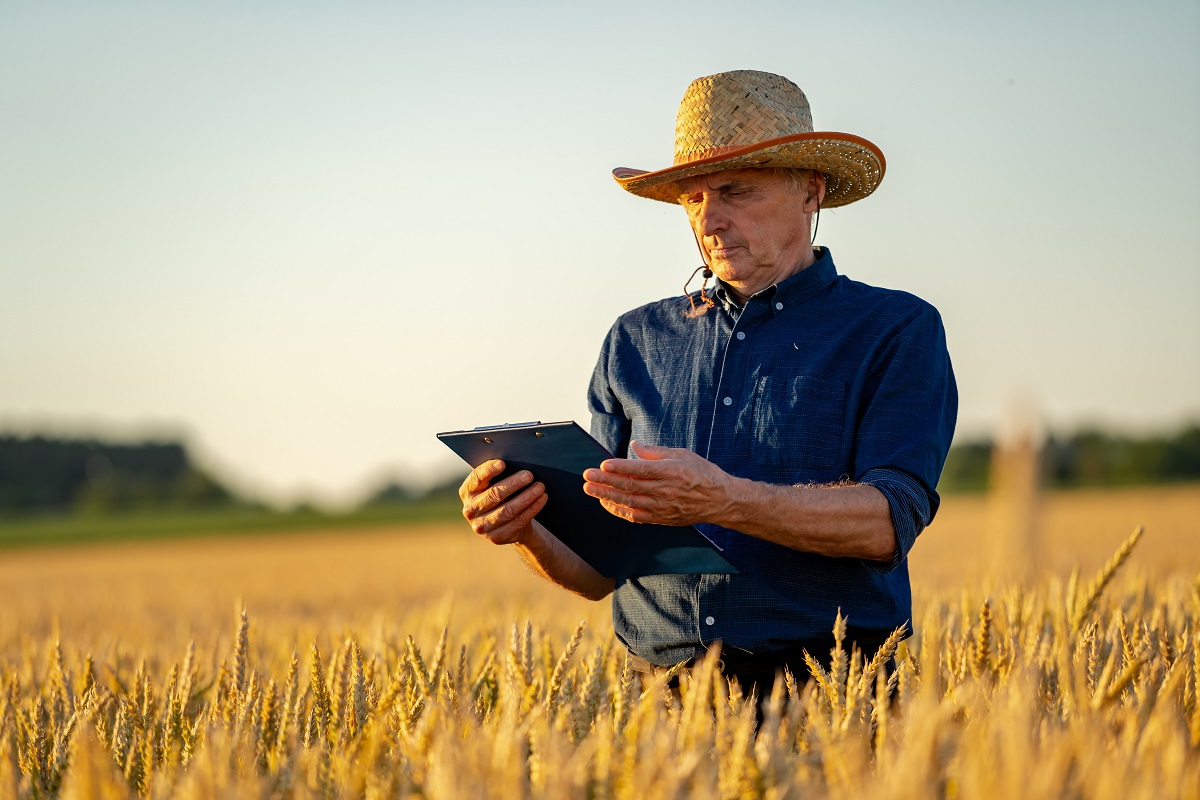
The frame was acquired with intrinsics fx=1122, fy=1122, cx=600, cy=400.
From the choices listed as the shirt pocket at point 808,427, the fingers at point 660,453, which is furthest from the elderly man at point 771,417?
the fingers at point 660,453

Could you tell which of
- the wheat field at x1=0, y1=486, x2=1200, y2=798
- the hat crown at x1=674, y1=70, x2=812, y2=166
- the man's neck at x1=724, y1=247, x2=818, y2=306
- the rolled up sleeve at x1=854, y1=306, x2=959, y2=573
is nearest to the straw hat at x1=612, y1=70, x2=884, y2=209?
the hat crown at x1=674, y1=70, x2=812, y2=166

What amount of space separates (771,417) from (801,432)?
0.09 metres

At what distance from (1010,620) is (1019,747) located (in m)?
2.04

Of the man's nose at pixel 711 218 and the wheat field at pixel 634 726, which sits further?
the man's nose at pixel 711 218

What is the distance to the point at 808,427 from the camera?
9.53ft

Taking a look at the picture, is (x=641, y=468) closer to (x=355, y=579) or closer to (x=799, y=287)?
(x=799, y=287)

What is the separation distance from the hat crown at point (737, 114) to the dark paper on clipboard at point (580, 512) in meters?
1.00

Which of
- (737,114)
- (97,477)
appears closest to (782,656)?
(737,114)

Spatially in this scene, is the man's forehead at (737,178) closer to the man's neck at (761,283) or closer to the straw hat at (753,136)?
the straw hat at (753,136)

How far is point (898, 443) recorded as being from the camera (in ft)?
9.10

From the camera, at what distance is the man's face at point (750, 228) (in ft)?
10.0

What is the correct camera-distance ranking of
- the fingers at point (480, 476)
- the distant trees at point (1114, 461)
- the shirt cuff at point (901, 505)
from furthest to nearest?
the distant trees at point (1114, 461)
the fingers at point (480, 476)
the shirt cuff at point (901, 505)

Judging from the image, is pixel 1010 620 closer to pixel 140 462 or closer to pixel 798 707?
pixel 798 707

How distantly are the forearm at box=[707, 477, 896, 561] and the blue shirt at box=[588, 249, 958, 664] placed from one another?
0.20ft
